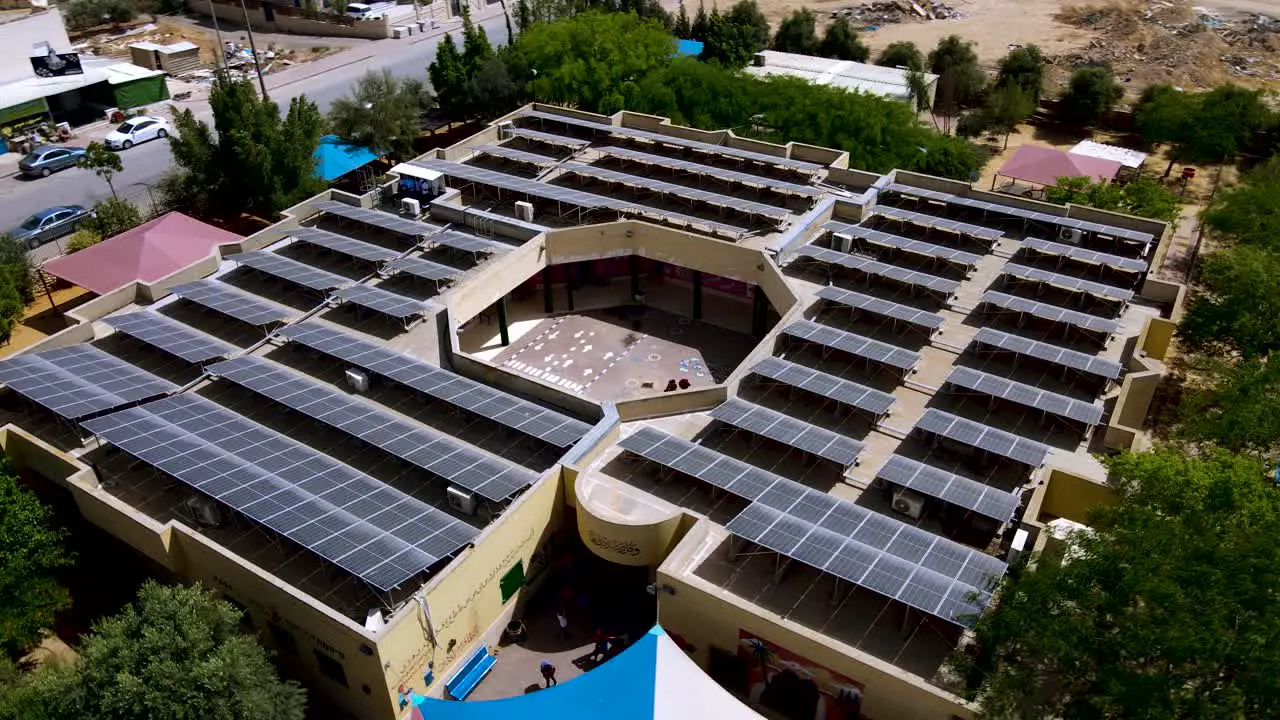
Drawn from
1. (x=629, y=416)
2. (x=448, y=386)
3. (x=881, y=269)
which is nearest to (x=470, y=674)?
(x=448, y=386)

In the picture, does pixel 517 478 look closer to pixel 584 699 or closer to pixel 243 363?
pixel 584 699

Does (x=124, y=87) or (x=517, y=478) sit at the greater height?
(x=124, y=87)

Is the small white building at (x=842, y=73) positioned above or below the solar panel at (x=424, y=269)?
above

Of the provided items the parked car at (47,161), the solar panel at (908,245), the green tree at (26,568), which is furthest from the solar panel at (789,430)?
the parked car at (47,161)

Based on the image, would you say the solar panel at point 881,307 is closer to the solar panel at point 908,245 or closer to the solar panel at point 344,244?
the solar panel at point 908,245

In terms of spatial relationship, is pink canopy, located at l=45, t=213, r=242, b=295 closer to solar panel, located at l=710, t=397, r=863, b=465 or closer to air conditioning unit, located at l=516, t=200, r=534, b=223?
air conditioning unit, located at l=516, t=200, r=534, b=223

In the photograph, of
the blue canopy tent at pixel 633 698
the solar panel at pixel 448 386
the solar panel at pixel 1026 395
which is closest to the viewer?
the blue canopy tent at pixel 633 698

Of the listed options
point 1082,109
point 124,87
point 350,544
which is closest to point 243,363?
point 350,544
